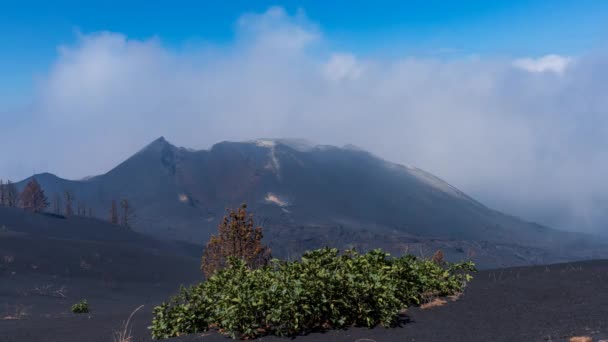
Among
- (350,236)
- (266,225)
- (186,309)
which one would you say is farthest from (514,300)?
(266,225)

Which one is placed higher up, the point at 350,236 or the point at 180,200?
the point at 180,200

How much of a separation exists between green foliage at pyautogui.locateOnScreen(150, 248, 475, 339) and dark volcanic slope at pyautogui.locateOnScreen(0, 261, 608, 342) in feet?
0.82

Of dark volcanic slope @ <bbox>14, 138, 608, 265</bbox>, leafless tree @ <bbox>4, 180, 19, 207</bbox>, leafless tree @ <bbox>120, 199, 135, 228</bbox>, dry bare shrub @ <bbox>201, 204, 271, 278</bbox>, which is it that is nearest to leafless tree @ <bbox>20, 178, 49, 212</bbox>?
leafless tree @ <bbox>4, 180, 19, 207</bbox>

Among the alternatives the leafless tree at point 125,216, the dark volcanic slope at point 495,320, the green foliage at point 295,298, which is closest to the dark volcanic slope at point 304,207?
the leafless tree at point 125,216

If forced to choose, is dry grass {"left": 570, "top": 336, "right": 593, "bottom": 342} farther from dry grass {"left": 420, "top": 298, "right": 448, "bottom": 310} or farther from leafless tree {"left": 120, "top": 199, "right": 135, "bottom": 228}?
leafless tree {"left": 120, "top": 199, "right": 135, "bottom": 228}

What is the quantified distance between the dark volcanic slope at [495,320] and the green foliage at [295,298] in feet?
0.82

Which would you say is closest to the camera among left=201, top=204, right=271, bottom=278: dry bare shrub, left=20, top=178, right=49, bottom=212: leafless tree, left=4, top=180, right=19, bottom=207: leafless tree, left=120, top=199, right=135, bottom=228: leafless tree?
left=201, top=204, right=271, bottom=278: dry bare shrub

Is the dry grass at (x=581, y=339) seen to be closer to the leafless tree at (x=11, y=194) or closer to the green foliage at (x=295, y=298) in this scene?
the green foliage at (x=295, y=298)

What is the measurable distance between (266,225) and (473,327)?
421 ft

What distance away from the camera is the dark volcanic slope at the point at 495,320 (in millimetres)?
7266

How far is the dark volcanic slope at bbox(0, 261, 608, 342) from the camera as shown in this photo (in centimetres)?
727

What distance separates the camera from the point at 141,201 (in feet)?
554

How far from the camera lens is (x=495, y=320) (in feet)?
26.6

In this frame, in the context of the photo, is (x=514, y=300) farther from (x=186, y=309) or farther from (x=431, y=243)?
(x=431, y=243)
